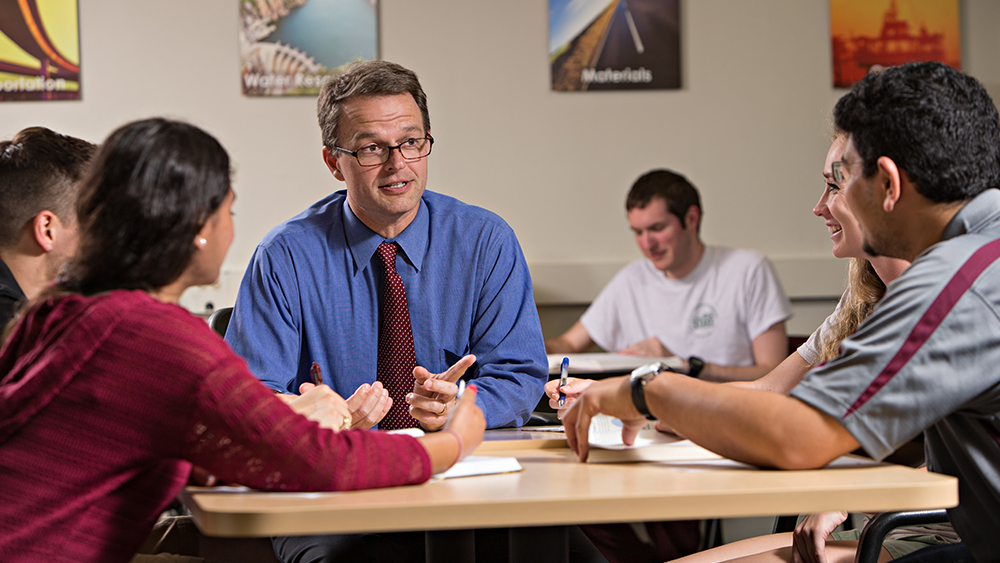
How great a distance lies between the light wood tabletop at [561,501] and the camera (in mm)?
865

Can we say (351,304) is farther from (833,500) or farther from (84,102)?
(84,102)

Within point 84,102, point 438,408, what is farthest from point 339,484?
point 84,102

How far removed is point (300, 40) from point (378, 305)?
2.31 meters

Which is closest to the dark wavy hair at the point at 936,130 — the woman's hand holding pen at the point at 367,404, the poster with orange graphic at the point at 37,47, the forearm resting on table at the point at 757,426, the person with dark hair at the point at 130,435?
the forearm resting on table at the point at 757,426

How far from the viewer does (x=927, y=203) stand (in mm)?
1143

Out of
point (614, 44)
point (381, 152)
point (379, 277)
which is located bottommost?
point (379, 277)

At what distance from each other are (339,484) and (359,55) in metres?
3.18

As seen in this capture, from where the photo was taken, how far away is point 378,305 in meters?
1.91

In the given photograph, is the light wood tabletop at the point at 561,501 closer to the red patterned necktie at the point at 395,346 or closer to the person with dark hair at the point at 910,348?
the person with dark hair at the point at 910,348

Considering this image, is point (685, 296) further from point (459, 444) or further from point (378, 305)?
point (459, 444)

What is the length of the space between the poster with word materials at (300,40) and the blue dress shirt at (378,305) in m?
1.98

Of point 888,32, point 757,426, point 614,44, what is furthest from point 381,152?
point 888,32

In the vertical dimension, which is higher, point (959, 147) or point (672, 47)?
point (672, 47)

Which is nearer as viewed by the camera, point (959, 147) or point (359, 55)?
point (959, 147)
